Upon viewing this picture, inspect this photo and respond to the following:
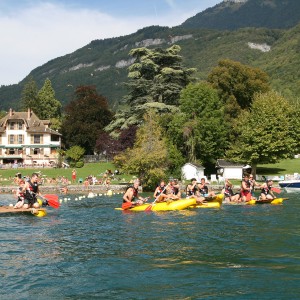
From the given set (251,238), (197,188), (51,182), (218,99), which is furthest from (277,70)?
(251,238)

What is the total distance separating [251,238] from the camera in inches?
749

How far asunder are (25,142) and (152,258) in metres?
72.5

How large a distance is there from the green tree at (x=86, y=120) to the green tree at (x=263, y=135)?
83.7 feet

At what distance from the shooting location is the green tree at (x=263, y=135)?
182 feet

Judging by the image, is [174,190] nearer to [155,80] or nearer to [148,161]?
[148,161]

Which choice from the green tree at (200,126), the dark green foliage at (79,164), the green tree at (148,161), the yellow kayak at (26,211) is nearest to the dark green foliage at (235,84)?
the green tree at (200,126)

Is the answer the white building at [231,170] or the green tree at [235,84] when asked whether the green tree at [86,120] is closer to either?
the green tree at [235,84]

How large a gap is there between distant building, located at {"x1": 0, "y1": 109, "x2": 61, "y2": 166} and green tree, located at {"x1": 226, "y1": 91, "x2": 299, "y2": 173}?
35.3 metres

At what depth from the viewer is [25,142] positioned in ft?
279

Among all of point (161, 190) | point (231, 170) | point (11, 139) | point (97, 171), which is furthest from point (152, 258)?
point (11, 139)

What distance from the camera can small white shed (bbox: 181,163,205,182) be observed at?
56.3 m

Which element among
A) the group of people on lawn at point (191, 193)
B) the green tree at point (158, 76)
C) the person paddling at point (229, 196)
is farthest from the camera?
the green tree at point (158, 76)

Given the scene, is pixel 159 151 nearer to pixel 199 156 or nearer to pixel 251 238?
pixel 199 156

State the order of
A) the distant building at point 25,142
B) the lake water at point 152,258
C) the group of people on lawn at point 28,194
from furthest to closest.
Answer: the distant building at point 25,142 < the group of people on lawn at point 28,194 < the lake water at point 152,258
